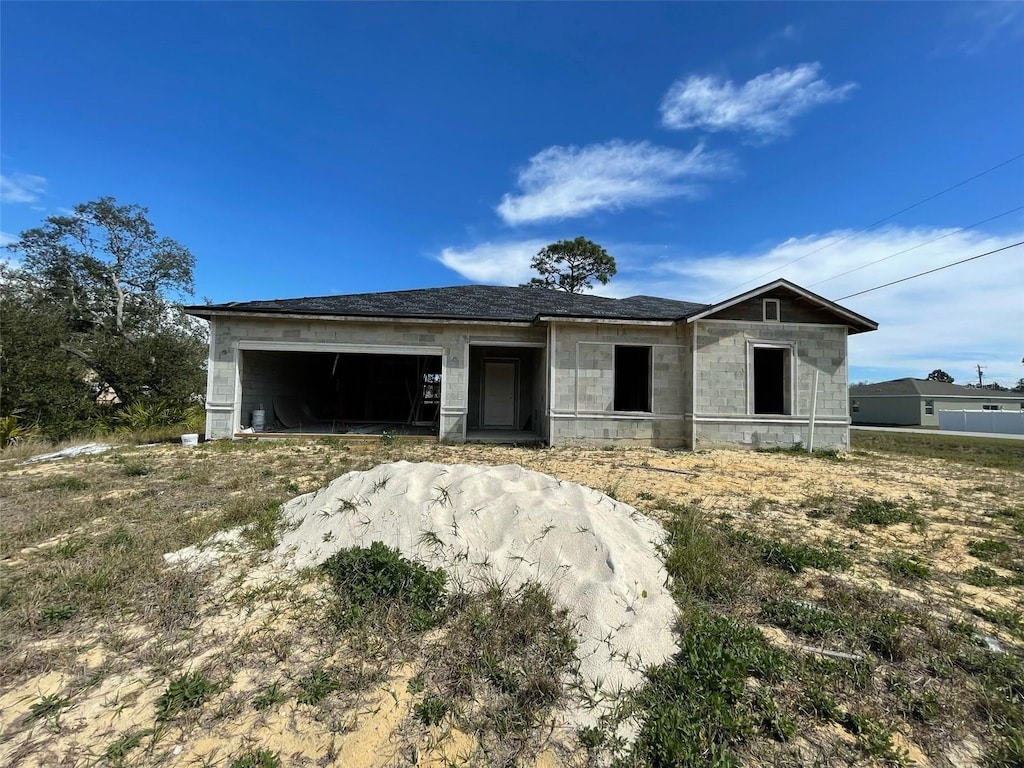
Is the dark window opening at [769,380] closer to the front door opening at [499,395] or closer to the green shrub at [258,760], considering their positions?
the front door opening at [499,395]

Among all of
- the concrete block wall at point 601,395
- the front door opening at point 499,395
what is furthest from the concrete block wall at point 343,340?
the front door opening at point 499,395

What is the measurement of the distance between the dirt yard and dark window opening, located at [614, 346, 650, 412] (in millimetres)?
7952

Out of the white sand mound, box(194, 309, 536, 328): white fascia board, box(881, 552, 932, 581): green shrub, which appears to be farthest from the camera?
box(194, 309, 536, 328): white fascia board

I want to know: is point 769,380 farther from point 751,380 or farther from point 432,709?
point 432,709

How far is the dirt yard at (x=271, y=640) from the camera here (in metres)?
1.88

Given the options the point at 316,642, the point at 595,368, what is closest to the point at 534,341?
the point at 595,368

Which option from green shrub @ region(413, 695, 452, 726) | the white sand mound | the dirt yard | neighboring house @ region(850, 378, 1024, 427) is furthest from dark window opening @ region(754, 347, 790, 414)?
neighboring house @ region(850, 378, 1024, 427)

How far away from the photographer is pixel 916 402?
33.9 metres

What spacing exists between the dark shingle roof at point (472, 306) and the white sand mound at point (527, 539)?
22.8 ft

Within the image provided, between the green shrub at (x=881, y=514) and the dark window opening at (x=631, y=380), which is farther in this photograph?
the dark window opening at (x=631, y=380)

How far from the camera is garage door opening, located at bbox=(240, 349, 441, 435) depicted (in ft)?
45.8

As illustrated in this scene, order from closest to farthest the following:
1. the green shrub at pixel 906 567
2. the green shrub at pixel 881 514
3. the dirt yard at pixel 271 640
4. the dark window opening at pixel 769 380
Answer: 1. the dirt yard at pixel 271 640
2. the green shrub at pixel 906 567
3. the green shrub at pixel 881 514
4. the dark window opening at pixel 769 380

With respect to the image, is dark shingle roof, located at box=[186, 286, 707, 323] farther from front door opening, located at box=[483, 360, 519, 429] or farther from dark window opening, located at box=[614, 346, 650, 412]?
front door opening, located at box=[483, 360, 519, 429]

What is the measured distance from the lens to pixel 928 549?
4.21 meters
